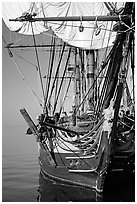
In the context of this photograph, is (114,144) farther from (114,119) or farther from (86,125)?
(86,125)

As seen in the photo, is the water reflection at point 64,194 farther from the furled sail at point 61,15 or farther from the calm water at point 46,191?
the furled sail at point 61,15

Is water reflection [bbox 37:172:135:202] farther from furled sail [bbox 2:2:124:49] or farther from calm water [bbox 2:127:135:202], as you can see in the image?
furled sail [bbox 2:2:124:49]

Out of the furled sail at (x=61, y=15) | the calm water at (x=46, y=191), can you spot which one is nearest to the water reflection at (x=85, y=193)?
the calm water at (x=46, y=191)

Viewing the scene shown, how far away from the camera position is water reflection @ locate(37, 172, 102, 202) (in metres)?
10.9

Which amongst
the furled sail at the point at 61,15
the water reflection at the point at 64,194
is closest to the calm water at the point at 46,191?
the water reflection at the point at 64,194

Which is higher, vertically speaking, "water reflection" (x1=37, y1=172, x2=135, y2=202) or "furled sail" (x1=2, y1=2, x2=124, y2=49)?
"furled sail" (x1=2, y1=2, x2=124, y2=49)

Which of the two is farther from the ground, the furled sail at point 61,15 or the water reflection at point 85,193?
the furled sail at point 61,15

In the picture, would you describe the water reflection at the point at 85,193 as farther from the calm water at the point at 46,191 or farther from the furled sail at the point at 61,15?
the furled sail at the point at 61,15

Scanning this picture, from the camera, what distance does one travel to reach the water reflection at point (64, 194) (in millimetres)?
10859

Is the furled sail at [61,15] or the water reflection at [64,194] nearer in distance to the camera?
the water reflection at [64,194]

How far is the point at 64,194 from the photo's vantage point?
38.1 feet

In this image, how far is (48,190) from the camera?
41.8 feet

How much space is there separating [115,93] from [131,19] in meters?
2.31

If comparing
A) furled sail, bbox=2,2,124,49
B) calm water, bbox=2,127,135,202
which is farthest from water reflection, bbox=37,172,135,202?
furled sail, bbox=2,2,124,49
